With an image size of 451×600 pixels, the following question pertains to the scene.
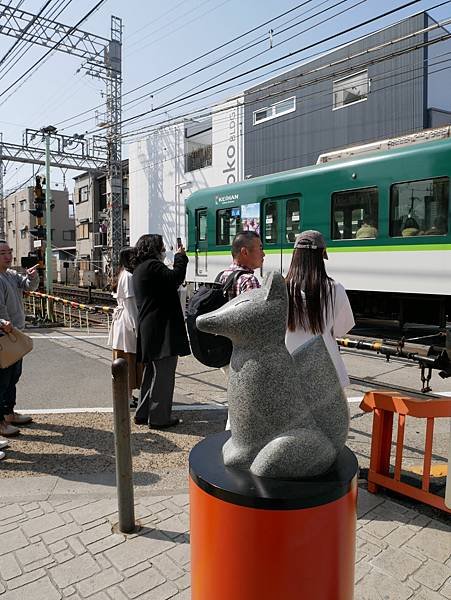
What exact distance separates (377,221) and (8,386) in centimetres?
656

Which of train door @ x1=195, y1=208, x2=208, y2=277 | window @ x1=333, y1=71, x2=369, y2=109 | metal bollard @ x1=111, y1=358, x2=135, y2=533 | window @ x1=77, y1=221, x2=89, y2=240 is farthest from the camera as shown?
window @ x1=77, y1=221, x2=89, y2=240

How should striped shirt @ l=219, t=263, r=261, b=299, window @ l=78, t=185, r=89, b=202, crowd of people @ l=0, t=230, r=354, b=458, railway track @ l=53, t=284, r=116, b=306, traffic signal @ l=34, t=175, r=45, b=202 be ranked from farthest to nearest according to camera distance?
window @ l=78, t=185, r=89, b=202 < railway track @ l=53, t=284, r=116, b=306 < traffic signal @ l=34, t=175, r=45, b=202 < crowd of people @ l=0, t=230, r=354, b=458 < striped shirt @ l=219, t=263, r=261, b=299

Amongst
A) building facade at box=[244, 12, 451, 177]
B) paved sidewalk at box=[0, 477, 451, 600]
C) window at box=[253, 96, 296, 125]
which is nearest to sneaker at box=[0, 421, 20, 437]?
paved sidewalk at box=[0, 477, 451, 600]

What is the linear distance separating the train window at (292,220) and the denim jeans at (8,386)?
6.62 metres

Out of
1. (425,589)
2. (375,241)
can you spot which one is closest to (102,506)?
(425,589)

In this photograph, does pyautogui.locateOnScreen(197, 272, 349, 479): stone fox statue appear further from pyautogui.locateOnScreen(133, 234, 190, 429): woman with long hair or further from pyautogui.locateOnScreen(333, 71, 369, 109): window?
pyautogui.locateOnScreen(333, 71, 369, 109): window

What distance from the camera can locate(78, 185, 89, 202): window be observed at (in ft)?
118

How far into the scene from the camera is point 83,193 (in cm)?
3666

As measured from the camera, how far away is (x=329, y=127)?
16.2 m

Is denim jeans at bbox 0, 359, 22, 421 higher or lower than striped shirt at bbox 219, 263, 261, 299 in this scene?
lower

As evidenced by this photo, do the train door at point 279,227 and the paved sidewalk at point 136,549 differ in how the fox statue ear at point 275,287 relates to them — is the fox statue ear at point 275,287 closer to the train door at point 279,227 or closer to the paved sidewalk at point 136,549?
the paved sidewalk at point 136,549

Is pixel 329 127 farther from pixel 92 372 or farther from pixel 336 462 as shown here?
pixel 336 462

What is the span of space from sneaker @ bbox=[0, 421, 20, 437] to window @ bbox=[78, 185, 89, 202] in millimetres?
33767

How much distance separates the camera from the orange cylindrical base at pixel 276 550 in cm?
171
